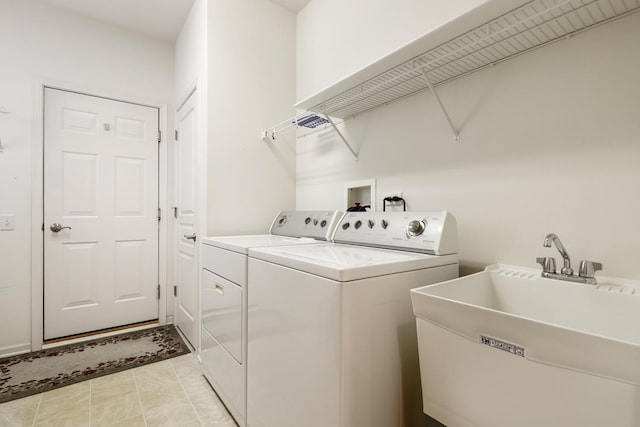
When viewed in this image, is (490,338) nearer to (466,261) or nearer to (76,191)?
(466,261)

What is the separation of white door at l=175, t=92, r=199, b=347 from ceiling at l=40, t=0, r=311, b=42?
28.8 inches

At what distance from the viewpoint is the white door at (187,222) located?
2.27 metres

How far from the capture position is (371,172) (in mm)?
1788

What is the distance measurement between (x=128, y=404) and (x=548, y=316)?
2.09 metres

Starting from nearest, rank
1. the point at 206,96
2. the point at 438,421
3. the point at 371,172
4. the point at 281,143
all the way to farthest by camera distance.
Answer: the point at 438,421
the point at 371,172
the point at 206,96
the point at 281,143

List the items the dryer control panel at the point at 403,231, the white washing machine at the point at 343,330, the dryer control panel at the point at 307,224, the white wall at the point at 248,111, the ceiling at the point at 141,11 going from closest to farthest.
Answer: the white washing machine at the point at 343,330, the dryer control panel at the point at 403,231, the dryer control panel at the point at 307,224, the white wall at the point at 248,111, the ceiling at the point at 141,11

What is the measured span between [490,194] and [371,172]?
70cm

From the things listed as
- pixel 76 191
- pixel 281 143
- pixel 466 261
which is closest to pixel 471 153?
pixel 466 261

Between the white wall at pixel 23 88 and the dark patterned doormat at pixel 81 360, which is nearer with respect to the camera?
the dark patterned doormat at pixel 81 360

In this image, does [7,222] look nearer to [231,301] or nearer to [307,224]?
[231,301]

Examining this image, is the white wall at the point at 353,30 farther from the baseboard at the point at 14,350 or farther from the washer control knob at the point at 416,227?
the baseboard at the point at 14,350

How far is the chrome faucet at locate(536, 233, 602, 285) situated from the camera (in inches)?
35.9

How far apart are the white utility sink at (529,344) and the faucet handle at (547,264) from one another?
42 millimetres

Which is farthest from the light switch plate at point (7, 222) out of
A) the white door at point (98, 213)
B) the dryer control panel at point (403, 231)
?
the dryer control panel at point (403, 231)
